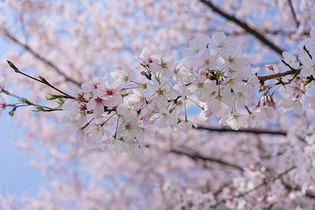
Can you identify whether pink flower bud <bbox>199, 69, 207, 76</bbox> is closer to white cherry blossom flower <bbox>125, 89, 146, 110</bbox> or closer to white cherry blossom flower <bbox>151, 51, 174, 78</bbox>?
white cherry blossom flower <bbox>151, 51, 174, 78</bbox>

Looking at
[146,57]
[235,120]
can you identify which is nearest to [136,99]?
[146,57]

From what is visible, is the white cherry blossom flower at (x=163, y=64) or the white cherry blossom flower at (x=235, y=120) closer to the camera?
the white cherry blossom flower at (x=163, y=64)

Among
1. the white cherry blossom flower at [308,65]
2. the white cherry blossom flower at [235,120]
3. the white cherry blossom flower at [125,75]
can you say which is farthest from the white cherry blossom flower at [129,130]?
the white cherry blossom flower at [308,65]

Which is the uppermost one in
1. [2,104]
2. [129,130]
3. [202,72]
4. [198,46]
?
[198,46]

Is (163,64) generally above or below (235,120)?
above

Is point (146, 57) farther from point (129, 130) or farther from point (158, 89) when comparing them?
point (129, 130)

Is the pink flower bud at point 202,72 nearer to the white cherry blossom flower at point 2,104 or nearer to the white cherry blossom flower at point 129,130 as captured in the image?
the white cherry blossom flower at point 129,130

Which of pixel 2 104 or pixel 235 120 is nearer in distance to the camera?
pixel 2 104

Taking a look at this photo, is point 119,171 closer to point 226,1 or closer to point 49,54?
point 49,54

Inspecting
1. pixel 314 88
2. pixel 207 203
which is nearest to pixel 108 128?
pixel 314 88

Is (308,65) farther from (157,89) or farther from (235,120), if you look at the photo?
(157,89)

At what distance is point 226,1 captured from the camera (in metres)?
7.00

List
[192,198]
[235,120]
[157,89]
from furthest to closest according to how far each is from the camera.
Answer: [192,198] → [235,120] → [157,89]

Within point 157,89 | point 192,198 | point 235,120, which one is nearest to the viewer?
point 157,89
